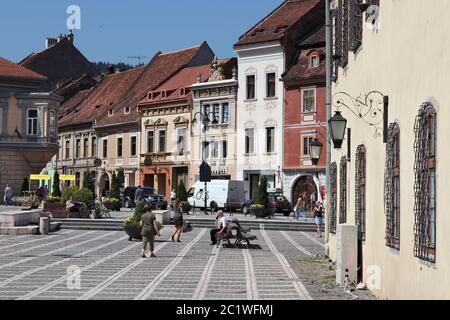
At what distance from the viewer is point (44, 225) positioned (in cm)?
3394

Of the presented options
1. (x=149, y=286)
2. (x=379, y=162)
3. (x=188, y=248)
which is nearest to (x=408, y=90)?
(x=379, y=162)

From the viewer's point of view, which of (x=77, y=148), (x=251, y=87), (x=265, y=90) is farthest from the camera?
(x=77, y=148)

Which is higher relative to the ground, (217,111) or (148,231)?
(217,111)

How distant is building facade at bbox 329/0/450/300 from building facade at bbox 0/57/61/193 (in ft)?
160

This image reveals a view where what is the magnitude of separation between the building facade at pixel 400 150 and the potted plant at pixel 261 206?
27.4 metres

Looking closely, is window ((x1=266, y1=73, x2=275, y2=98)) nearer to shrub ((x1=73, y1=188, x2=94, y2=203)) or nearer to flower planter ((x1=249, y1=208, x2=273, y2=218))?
flower planter ((x1=249, y1=208, x2=273, y2=218))

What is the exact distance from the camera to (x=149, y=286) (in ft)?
53.7

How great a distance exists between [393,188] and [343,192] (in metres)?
7.14

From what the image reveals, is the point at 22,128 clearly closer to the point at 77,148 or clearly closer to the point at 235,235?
the point at 77,148

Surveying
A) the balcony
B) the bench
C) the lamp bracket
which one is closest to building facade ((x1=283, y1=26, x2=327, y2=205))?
the balcony

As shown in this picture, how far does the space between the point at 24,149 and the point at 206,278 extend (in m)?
49.6

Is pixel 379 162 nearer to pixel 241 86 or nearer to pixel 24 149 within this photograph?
pixel 241 86

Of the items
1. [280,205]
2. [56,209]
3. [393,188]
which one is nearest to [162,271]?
[393,188]

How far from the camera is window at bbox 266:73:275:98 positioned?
199ft
